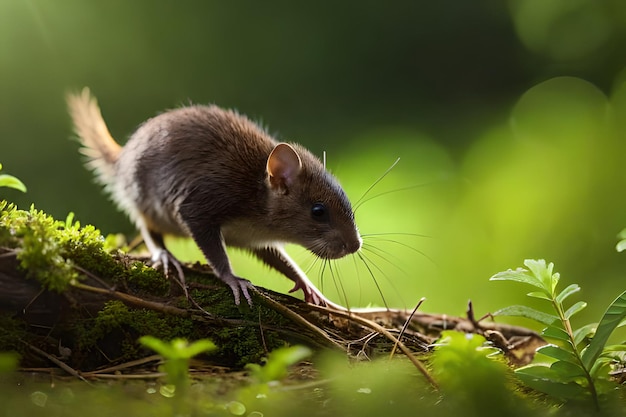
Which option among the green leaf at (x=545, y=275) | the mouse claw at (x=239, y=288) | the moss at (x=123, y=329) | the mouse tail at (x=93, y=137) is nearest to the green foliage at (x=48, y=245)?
the moss at (x=123, y=329)

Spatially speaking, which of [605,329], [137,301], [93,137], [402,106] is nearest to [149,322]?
[137,301]

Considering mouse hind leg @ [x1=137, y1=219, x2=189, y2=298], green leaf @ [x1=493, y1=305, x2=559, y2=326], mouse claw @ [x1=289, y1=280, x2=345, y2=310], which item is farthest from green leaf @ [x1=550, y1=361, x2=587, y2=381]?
mouse claw @ [x1=289, y1=280, x2=345, y2=310]

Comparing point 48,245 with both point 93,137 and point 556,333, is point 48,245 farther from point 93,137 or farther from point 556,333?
point 93,137

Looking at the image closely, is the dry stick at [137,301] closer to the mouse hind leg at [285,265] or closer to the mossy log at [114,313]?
the mossy log at [114,313]

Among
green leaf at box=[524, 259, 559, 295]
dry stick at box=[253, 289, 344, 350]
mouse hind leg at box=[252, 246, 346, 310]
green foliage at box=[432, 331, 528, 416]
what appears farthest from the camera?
mouse hind leg at box=[252, 246, 346, 310]

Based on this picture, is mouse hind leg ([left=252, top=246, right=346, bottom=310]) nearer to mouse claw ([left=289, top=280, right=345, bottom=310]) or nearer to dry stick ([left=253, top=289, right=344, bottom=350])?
mouse claw ([left=289, top=280, right=345, bottom=310])

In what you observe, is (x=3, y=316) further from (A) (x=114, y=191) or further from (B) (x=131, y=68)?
(B) (x=131, y=68)

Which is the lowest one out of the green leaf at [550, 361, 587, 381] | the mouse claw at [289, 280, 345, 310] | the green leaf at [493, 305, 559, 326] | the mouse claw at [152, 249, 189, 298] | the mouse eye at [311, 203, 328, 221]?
the green leaf at [550, 361, 587, 381]
